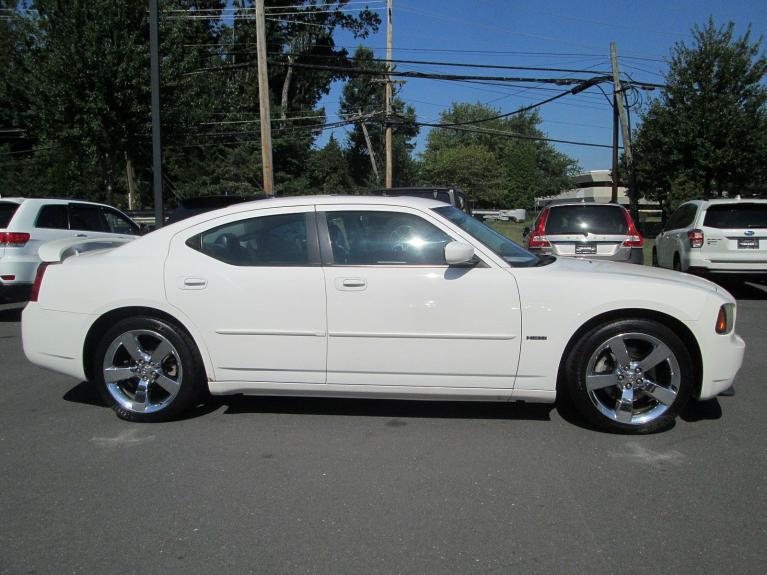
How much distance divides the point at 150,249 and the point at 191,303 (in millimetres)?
534

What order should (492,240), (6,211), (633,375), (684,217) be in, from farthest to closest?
(684,217) → (6,211) → (492,240) → (633,375)

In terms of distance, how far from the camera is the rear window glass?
890 cm

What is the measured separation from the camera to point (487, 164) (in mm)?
67688

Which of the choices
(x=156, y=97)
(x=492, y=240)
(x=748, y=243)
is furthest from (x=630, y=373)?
(x=156, y=97)

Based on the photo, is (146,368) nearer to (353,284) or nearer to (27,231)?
(353,284)

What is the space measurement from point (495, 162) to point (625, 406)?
68046 millimetres

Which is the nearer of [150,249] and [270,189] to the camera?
[150,249]

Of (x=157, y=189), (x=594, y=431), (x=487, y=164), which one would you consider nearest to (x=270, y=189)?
(x=157, y=189)

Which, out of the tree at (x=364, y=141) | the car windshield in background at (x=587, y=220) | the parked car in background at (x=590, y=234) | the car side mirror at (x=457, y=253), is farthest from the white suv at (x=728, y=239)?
the tree at (x=364, y=141)

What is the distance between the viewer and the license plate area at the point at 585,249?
984cm

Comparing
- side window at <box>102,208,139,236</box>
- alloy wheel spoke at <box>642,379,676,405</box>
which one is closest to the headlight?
alloy wheel spoke at <box>642,379,676,405</box>

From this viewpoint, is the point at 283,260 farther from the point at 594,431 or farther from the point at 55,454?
the point at 594,431

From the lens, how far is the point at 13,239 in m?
8.70

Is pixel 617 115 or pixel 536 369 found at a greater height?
pixel 617 115
